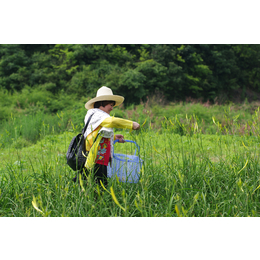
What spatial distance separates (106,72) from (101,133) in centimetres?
1115

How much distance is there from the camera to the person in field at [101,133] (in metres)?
2.21

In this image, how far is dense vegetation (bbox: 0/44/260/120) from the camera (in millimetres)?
11916

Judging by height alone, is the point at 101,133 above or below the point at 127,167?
above

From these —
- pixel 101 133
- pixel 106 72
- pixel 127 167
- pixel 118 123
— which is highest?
pixel 106 72

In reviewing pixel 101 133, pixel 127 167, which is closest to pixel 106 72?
pixel 127 167

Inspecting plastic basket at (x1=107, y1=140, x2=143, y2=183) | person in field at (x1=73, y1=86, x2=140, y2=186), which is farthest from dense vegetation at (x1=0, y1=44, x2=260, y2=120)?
plastic basket at (x1=107, y1=140, x2=143, y2=183)

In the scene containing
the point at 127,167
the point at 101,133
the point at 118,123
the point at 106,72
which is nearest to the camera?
the point at 118,123

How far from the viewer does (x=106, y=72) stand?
12.9 meters

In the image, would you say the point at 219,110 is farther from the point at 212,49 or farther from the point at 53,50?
the point at 53,50

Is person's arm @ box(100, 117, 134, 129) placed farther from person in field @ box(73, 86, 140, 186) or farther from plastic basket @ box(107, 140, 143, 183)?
plastic basket @ box(107, 140, 143, 183)

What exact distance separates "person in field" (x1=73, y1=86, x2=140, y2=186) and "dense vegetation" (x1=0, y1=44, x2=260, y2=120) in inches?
324

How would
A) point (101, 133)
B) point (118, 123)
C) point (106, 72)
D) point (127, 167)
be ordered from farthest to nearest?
point (106, 72)
point (127, 167)
point (101, 133)
point (118, 123)

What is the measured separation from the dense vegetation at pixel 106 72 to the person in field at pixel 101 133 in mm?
8223

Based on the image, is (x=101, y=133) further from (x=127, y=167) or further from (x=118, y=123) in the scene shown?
(x=127, y=167)
